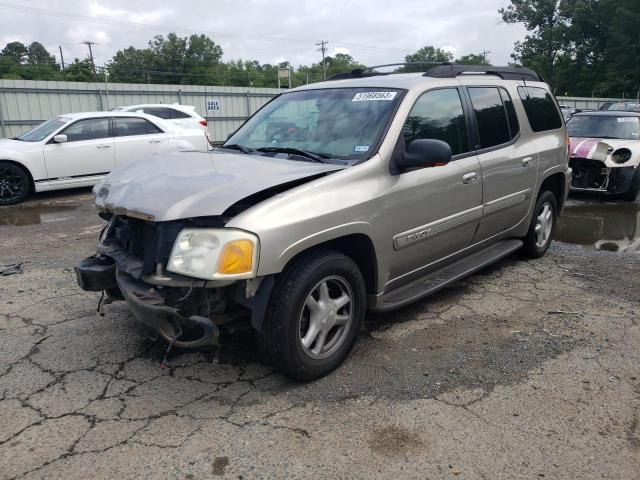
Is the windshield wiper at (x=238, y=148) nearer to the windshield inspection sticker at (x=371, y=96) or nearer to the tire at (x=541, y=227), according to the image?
the windshield inspection sticker at (x=371, y=96)

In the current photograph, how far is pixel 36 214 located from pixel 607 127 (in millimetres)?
10007

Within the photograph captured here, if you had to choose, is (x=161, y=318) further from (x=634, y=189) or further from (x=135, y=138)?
(x=634, y=189)

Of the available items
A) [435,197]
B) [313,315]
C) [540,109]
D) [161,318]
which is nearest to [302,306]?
[313,315]

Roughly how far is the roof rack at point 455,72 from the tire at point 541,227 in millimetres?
1252

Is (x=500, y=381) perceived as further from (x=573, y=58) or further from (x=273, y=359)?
(x=573, y=58)

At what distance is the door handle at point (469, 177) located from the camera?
418 centimetres

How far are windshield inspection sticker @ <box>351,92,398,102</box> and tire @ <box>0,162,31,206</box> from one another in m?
7.30

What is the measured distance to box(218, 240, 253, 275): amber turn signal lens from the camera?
9.09ft

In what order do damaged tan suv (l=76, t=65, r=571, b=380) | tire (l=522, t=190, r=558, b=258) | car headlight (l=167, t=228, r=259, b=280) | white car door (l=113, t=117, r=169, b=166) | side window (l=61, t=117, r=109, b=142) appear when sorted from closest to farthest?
car headlight (l=167, t=228, r=259, b=280), damaged tan suv (l=76, t=65, r=571, b=380), tire (l=522, t=190, r=558, b=258), side window (l=61, t=117, r=109, b=142), white car door (l=113, t=117, r=169, b=166)

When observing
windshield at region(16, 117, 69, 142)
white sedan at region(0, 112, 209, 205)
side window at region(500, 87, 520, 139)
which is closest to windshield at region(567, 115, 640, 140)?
side window at region(500, 87, 520, 139)

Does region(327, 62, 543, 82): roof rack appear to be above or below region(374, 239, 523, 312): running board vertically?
above

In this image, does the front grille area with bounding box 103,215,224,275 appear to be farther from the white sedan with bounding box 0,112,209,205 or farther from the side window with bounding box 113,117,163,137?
the side window with bounding box 113,117,163,137

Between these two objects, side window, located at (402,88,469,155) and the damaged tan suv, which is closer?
the damaged tan suv

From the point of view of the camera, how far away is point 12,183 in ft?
29.6
